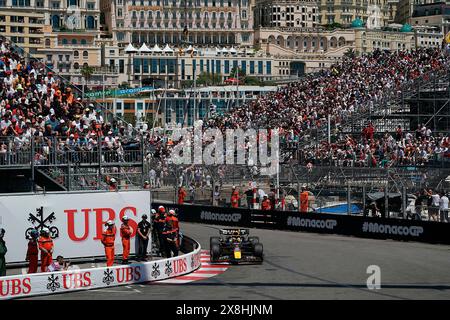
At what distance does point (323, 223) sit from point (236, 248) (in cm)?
1005

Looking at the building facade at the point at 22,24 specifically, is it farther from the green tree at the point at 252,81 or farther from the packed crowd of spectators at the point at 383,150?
the packed crowd of spectators at the point at 383,150

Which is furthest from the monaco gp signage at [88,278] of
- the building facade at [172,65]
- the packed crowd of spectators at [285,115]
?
the building facade at [172,65]

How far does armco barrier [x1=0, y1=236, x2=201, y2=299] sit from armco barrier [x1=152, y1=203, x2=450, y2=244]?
9991 millimetres

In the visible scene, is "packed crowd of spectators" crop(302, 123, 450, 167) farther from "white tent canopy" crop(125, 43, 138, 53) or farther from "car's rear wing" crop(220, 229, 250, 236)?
"white tent canopy" crop(125, 43, 138, 53)

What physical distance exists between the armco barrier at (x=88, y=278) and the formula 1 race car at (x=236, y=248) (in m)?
2.05

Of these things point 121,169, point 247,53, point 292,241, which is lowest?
point 292,241

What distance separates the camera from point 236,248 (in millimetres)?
31938

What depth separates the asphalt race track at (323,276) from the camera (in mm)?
26234

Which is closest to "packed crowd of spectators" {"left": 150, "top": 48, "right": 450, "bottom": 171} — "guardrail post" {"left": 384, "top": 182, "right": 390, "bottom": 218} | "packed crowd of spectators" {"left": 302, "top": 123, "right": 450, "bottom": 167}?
"packed crowd of spectators" {"left": 302, "top": 123, "right": 450, "bottom": 167}

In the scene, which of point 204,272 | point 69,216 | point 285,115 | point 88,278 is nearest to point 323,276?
point 204,272

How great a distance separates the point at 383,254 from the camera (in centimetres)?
3381
